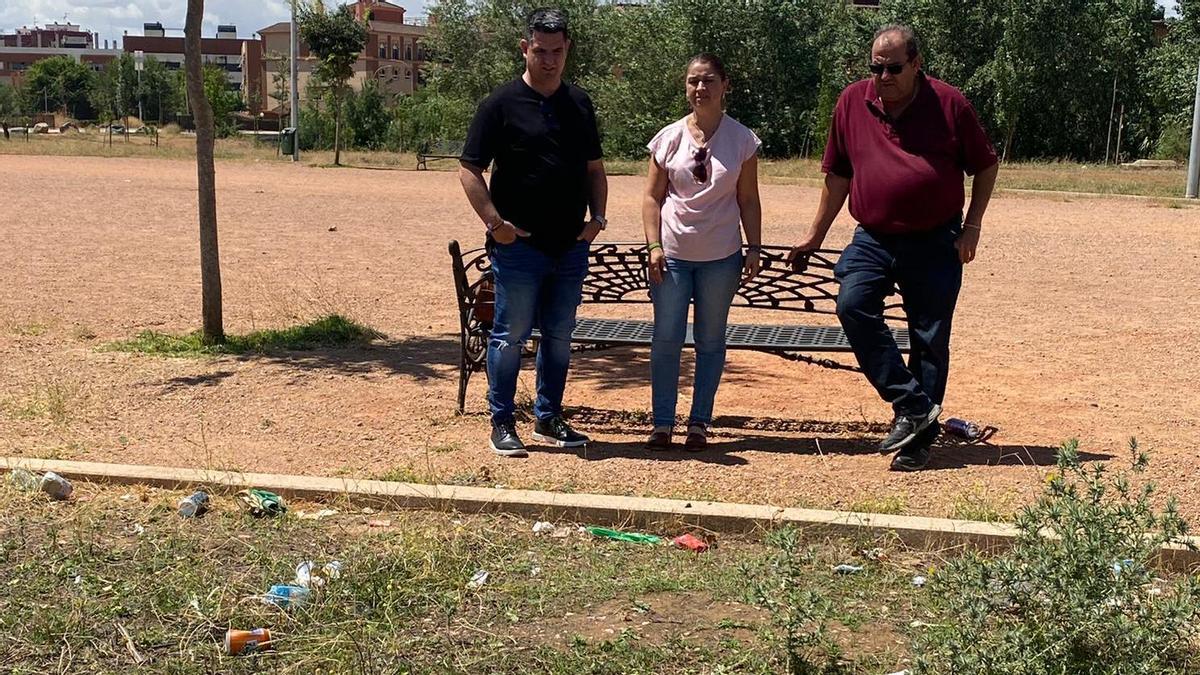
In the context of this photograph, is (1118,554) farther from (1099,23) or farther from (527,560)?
(1099,23)

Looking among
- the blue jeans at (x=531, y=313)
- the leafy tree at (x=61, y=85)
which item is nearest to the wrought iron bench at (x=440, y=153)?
the blue jeans at (x=531, y=313)

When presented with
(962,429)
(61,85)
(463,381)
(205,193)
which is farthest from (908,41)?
(61,85)

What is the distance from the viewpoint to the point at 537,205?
5.18 meters

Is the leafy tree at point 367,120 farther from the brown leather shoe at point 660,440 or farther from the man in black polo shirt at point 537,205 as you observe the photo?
the brown leather shoe at point 660,440

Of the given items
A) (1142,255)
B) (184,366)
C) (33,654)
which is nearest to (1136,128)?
(1142,255)

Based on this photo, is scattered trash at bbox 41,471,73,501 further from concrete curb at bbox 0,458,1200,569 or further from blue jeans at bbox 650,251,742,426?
blue jeans at bbox 650,251,742,426

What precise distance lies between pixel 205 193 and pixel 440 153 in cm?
2804

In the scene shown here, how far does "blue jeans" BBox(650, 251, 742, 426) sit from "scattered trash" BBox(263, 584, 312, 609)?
2.16m

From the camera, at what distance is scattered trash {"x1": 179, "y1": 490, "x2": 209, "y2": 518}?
172 inches

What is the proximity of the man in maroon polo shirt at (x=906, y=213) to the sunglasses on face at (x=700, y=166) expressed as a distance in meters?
0.49

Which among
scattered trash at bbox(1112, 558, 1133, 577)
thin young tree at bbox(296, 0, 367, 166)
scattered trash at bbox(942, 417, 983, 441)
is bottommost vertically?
scattered trash at bbox(942, 417, 983, 441)

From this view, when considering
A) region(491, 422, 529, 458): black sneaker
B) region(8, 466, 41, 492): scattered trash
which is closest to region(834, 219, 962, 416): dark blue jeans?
region(491, 422, 529, 458): black sneaker

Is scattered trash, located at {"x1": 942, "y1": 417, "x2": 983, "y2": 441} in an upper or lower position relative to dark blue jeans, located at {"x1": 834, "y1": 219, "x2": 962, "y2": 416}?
lower

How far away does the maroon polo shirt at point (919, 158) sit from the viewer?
16.0 ft
